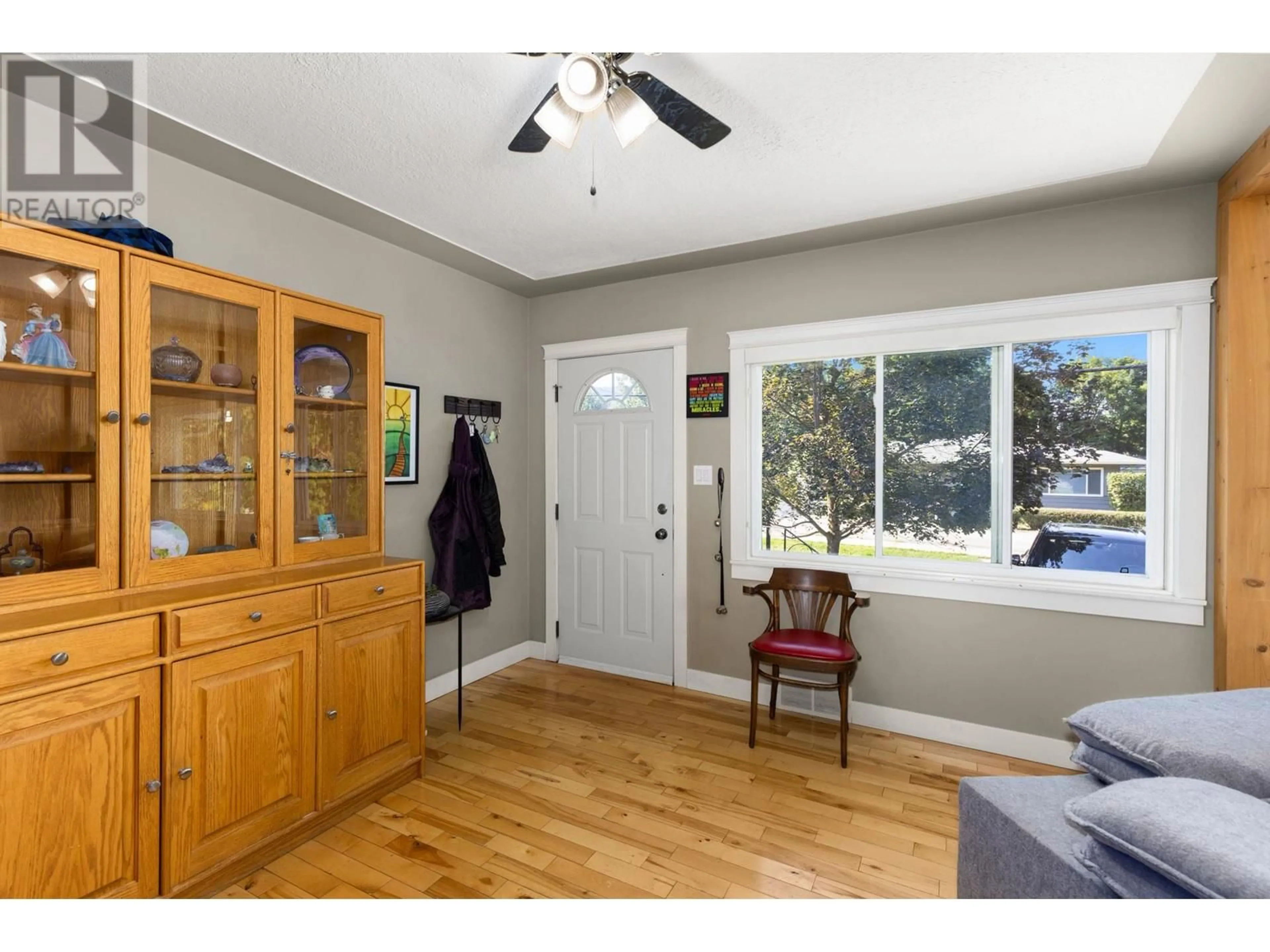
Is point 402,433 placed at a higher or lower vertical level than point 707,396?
lower

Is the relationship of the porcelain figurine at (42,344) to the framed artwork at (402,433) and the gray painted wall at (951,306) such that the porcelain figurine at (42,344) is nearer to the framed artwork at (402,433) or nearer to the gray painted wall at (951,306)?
the framed artwork at (402,433)

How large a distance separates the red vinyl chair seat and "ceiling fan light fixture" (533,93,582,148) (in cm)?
224

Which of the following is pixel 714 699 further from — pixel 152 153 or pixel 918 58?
pixel 152 153

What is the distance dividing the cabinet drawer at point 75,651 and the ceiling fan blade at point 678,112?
1.99 m

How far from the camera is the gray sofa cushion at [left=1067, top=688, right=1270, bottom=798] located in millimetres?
997

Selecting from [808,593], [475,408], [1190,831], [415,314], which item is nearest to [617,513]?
[475,408]

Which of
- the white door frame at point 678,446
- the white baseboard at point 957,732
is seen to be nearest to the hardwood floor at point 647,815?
the white baseboard at point 957,732

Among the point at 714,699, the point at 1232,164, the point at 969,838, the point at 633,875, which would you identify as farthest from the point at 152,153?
the point at 1232,164

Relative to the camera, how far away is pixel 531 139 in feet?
5.26

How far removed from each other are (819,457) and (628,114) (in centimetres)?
216

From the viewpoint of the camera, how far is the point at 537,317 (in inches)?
155

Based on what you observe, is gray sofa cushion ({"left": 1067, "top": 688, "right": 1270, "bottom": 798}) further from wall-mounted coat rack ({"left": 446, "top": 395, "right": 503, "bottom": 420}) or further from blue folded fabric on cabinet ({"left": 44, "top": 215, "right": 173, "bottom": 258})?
wall-mounted coat rack ({"left": 446, "top": 395, "right": 503, "bottom": 420})

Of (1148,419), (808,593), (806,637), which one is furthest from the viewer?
(808,593)

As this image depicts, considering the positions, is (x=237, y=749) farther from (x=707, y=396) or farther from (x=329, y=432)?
(x=707, y=396)
